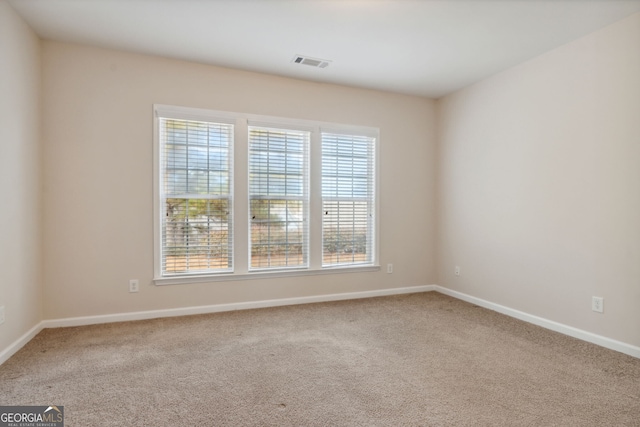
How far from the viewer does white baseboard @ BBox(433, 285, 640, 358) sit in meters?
2.68

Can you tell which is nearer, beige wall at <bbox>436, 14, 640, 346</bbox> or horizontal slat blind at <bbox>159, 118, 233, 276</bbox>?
beige wall at <bbox>436, 14, 640, 346</bbox>

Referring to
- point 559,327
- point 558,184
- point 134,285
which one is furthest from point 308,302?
point 558,184

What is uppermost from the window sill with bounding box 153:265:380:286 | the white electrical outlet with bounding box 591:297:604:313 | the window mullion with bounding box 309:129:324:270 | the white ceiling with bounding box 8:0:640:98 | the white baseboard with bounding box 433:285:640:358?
the white ceiling with bounding box 8:0:640:98

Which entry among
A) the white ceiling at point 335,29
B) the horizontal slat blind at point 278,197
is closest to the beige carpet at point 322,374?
the horizontal slat blind at point 278,197

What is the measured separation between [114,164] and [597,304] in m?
4.72

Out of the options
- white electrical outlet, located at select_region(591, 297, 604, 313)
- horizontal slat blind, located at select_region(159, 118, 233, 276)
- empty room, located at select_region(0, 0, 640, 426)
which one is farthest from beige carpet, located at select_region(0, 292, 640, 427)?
horizontal slat blind, located at select_region(159, 118, 233, 276)

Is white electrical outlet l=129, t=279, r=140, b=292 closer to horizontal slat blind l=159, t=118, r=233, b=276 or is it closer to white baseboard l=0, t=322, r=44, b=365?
horizontal slat blind l=159, t=118, r=233, b=276

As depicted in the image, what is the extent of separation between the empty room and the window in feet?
0.09

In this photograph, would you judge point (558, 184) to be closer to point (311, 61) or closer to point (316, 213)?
point (316, 213)

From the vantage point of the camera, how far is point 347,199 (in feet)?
14.1

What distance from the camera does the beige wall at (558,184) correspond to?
8.87ft

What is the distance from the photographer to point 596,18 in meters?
2.69

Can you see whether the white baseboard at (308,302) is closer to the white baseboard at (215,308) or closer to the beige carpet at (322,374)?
the white baseboard at (215,308)

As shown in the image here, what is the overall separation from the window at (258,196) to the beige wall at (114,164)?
143 mm
